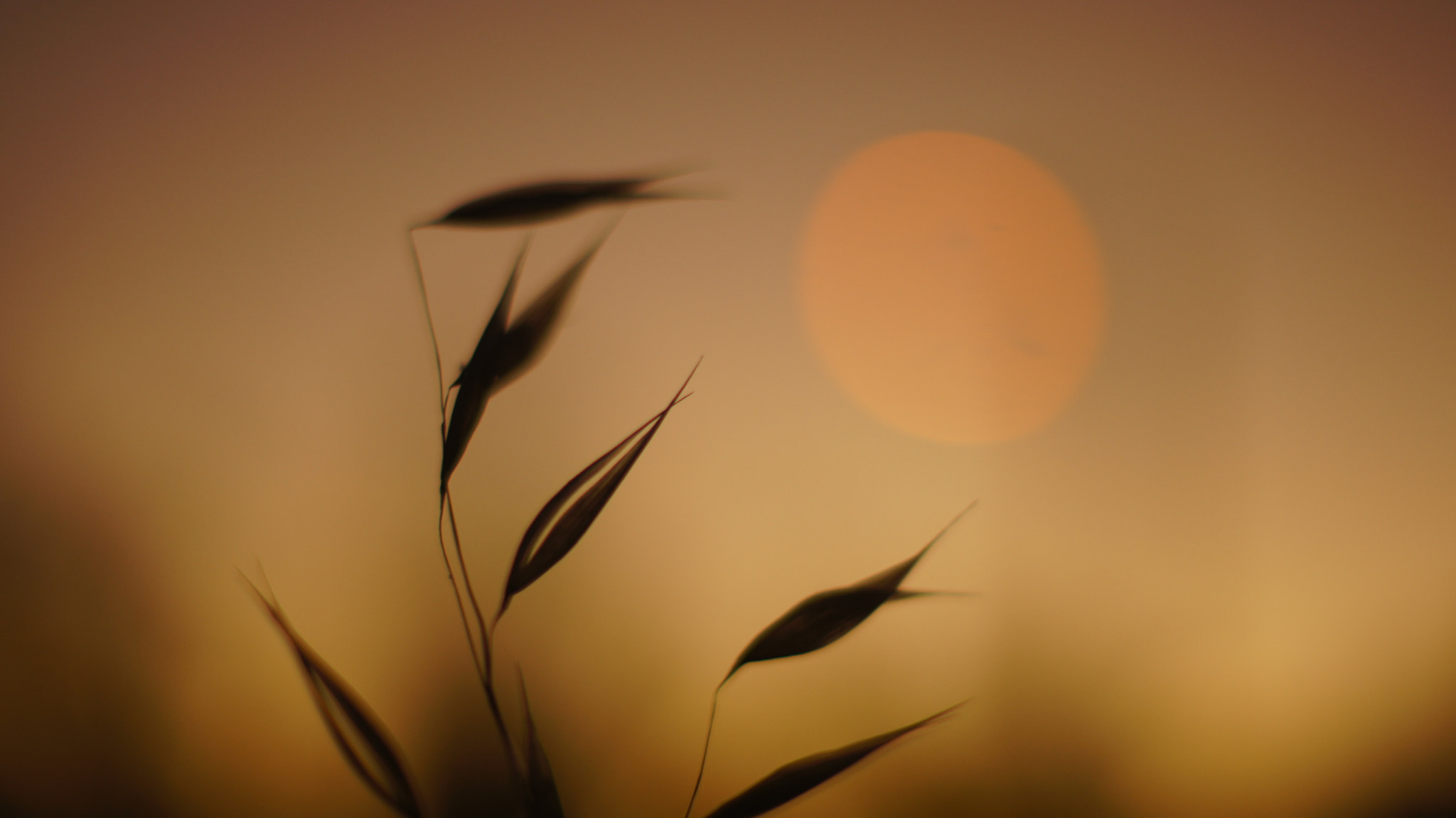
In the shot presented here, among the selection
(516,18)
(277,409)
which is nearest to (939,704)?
(277,409)

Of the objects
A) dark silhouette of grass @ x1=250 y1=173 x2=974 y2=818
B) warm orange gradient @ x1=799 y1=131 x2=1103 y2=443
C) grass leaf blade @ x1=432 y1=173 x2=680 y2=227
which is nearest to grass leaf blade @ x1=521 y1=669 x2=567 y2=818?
dark silhouette of grass @ x1=250 y1=173 x2=974 y2=818

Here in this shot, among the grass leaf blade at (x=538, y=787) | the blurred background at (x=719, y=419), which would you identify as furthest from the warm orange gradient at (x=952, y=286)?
the grass leaf blade at (x=538, y=787)

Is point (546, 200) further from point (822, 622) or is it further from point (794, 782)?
point (794, 782)

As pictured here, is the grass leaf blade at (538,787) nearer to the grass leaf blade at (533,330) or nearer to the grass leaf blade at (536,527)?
the grass leaf blade at (536,527)

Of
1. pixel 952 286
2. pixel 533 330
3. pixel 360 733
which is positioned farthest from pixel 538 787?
pixel 952 286

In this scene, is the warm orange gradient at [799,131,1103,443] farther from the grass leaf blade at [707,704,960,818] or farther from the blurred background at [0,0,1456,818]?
the grass leaf blade at [707,704,960,818]
